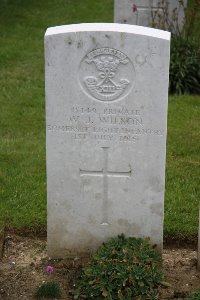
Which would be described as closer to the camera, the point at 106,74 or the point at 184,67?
the point at 106,74

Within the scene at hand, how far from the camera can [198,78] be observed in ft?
29.9

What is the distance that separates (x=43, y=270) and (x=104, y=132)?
113cm

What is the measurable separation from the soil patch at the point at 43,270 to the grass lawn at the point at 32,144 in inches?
10.3

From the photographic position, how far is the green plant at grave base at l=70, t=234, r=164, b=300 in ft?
14.7

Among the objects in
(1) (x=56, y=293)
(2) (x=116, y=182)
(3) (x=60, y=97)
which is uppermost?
(3) (x=60, y=97)

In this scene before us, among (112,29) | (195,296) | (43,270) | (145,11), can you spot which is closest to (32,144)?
(43,270)

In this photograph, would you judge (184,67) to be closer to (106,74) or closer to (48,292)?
(106,74)

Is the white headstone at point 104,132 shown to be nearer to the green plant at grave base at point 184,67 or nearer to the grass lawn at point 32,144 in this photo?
the grass lawn at point 32,144

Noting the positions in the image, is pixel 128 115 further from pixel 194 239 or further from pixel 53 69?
pixel 194 239

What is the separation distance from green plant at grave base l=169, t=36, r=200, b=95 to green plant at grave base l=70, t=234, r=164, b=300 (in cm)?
452

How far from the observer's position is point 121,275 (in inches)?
176

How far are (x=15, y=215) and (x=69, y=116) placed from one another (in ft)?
4.44

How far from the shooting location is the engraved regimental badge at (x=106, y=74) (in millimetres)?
4488

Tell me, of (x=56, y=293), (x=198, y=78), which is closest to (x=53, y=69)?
(x=56, y=293)
